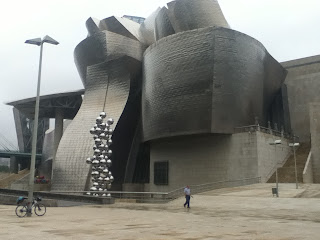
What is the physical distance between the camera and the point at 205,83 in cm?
3006

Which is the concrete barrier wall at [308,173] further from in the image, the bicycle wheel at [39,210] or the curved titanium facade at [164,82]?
the bicycle wheel at [39,210]

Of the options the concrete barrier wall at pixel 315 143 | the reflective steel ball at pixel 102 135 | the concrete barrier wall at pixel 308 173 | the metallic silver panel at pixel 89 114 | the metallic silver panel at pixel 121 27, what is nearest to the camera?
the reflective steel ball at pixel 102 135

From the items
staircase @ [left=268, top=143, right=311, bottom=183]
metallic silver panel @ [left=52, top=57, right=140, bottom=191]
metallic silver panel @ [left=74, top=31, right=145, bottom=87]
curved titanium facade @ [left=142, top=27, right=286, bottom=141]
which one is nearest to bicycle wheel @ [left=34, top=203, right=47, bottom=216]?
curved titanium facade @ [left=142, top=27, right=286, bottom=141]

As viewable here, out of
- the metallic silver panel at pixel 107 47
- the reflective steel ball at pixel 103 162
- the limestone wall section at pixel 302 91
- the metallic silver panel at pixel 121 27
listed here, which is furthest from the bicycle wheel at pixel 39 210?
the limestone wall section at pixel 302 91

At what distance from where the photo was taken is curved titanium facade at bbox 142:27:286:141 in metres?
30.2

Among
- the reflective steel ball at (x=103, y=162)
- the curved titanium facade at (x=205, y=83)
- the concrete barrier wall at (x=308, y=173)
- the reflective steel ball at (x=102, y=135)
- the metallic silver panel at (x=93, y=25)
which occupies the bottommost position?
the concrete barrier wall at (x=308, y=173)

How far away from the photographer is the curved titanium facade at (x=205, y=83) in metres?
30.2

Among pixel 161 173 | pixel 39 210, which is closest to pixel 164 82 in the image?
pixel 161 173

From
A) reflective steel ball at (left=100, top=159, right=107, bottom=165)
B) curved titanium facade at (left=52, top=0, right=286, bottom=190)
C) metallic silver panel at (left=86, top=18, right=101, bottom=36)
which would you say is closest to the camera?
reflective steel ball at (left=100, top=159, right=107, bottom=165)

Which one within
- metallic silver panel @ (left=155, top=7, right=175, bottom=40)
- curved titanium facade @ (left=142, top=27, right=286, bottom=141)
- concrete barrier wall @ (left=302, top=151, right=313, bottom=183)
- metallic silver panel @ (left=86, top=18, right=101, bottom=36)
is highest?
metallic silver panel @ (left=86, top=18, right=101, bottom=36)

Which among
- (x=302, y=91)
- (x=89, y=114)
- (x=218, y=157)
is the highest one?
(x=302, y=91)

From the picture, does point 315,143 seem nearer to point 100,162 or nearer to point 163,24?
point 100,162

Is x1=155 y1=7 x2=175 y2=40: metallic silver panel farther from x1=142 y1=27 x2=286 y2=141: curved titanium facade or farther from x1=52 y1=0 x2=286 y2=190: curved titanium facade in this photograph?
x1=142 y1=27 x2=286 y2=141: curved titanium facade

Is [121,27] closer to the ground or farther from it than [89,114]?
farther from it
